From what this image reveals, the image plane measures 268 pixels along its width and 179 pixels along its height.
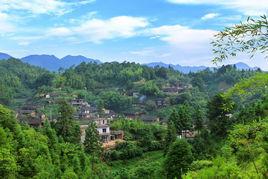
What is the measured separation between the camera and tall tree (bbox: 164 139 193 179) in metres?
27.8

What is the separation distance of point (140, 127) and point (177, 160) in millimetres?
18656

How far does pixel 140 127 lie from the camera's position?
46.8 metres

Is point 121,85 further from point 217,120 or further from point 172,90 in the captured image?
point 217,120

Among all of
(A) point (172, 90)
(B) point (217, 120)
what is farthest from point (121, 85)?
(B) point (217, 120)

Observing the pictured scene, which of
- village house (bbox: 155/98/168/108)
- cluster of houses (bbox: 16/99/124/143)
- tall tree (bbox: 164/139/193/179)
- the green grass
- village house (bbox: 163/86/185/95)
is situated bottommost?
the green grass

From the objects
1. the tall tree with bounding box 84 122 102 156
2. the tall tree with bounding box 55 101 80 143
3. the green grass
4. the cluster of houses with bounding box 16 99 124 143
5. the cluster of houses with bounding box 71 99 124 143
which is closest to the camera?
the green grass

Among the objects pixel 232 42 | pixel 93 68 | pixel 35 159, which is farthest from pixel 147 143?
pixel 93 68

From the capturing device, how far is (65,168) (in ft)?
86.2

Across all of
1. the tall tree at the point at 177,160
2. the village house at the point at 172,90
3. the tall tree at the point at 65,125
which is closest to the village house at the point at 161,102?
the village house at the point at 172,90

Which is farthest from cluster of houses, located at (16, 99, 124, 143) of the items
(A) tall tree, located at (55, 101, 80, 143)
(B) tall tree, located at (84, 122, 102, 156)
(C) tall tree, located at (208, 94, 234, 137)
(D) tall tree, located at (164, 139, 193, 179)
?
(D) tall tree, located at (164, 139, 193, 179)

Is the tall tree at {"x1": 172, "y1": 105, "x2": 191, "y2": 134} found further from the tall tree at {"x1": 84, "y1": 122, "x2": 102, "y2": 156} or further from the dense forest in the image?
the tall tree at {"x1": 84, "y1": 122, "x2": 102, "y2": 156}

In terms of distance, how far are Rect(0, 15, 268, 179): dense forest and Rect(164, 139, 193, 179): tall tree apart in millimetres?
60

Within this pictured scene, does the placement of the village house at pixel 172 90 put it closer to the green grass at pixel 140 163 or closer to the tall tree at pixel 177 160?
the green grass at pixel 140 163

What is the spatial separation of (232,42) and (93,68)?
103m
